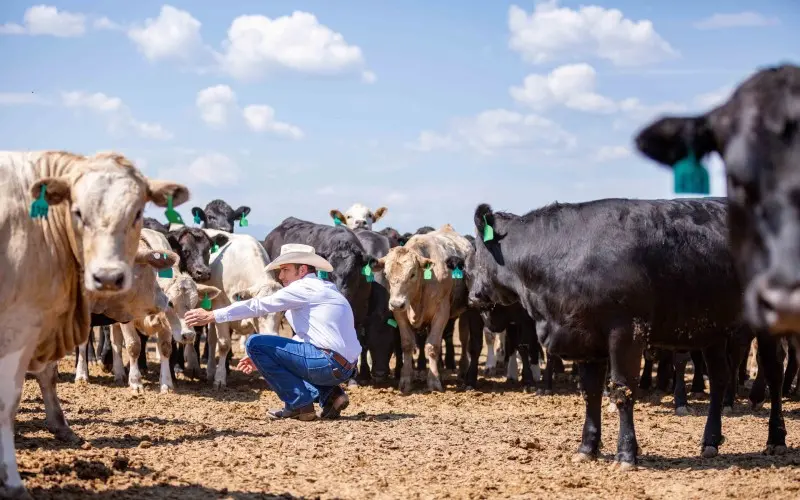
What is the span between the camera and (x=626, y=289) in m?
7.34

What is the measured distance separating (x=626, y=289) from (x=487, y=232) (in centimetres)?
→ 162

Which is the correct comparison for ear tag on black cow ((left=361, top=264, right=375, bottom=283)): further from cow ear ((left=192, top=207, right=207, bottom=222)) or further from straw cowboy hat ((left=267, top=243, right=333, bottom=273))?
cow ear ((left=192, top=207, right=207, bottom=222))

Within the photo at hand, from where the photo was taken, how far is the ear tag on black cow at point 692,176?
5.46 meters

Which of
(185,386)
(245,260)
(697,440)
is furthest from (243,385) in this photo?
(697,440)

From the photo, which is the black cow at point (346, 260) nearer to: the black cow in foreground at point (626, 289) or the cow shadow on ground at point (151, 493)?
the black cow in foreground at point (626, 289)

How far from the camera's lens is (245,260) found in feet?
46.1

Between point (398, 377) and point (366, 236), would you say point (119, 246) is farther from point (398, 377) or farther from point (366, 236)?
point (366, 236)

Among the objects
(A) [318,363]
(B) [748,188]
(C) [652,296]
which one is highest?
(B) [748,188]

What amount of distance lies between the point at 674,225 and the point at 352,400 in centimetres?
536

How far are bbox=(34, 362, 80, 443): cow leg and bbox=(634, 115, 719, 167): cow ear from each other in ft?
16.6

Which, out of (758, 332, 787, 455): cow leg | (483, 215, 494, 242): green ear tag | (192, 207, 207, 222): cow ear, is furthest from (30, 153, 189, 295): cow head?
(192, 207, 207, 222): cow ear

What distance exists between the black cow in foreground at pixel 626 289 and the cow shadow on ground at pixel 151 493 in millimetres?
2528

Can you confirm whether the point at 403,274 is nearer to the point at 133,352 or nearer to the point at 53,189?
the point at 133,352

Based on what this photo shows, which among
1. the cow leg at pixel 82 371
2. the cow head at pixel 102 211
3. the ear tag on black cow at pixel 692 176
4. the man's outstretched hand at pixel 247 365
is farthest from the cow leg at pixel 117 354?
the ear tag on black cow at pixel 692 176
